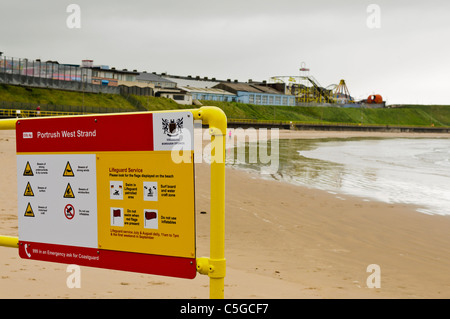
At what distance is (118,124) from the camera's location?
3037 mm

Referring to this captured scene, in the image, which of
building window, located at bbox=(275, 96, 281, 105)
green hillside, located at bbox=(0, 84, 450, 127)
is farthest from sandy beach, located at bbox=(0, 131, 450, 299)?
building window, located at bbox=(275, 96, 281, 105)

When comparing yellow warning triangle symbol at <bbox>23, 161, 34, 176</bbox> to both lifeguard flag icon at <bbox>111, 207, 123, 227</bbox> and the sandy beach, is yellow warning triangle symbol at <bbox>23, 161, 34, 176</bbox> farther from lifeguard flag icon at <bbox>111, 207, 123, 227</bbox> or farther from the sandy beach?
the sandy beach

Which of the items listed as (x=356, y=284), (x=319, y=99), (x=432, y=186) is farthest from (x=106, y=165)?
(x=319, y=99)

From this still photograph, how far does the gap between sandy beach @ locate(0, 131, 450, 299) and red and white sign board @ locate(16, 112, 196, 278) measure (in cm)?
120

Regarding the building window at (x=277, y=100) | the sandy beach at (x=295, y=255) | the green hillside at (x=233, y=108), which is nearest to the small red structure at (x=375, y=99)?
the green hillside at (x=233, y=108)

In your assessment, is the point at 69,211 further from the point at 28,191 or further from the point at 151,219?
the point at 151,219

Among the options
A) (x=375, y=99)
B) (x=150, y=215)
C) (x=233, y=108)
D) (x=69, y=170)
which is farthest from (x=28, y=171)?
(x=375, y=99)

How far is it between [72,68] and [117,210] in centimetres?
8684

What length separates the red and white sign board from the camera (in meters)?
2.88

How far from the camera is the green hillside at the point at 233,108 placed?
2734 inches

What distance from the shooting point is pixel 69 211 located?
10.8ft

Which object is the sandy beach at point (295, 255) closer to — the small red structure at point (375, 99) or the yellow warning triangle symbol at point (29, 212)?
the yellow warning triangle symbol at point (29, 212)
